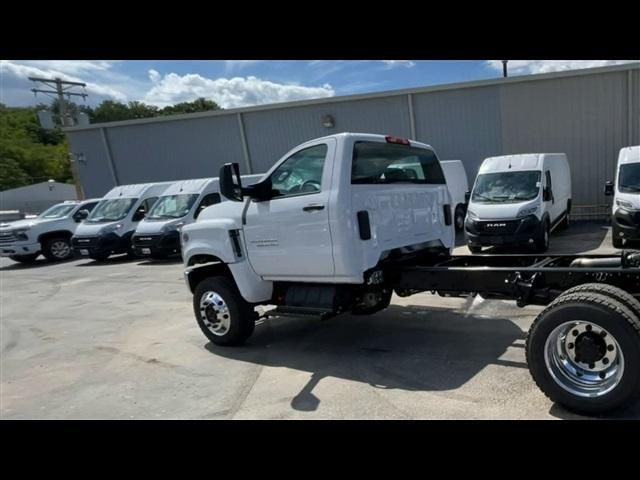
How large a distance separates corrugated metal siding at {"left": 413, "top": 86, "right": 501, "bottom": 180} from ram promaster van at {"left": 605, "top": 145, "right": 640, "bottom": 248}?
611 centimetres

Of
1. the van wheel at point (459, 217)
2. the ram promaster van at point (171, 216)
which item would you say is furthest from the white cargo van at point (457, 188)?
the ram promaster van at point (171, 216)

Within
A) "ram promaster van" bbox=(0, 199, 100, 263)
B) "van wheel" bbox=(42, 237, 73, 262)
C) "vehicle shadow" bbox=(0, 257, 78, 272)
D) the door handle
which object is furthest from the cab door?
"van wheel" bbox=(42, 237, 73, 262)

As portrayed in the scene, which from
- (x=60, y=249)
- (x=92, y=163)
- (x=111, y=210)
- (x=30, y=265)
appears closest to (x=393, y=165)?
(x=111, y=210)

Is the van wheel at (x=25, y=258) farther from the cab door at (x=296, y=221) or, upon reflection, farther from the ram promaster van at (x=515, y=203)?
the ram promaster van at (x=515, y=203)

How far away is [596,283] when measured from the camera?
10.9 feet

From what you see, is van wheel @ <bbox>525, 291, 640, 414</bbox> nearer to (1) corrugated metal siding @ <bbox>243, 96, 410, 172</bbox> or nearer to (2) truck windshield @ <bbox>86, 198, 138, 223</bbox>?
(2) truck windshield @ <bbox>86, 198, 138, 223</bbox>

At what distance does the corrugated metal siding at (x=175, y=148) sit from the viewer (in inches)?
787

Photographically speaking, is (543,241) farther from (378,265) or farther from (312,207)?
(312,207)

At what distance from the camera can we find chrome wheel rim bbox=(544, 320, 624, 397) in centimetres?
304

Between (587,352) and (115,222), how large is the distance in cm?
1420

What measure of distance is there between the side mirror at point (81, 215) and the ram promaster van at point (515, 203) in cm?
1381

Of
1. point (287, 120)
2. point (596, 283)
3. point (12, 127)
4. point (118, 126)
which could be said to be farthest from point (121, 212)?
point (12, 127)

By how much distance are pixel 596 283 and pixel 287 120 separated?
16427 millimetres

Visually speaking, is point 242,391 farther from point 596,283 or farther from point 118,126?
point 118,126
